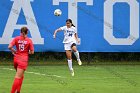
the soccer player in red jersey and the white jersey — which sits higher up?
the soccer player in red jersey

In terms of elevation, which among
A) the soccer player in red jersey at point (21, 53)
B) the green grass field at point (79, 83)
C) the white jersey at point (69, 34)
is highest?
the soccer player in red jersey at point (21, 53)

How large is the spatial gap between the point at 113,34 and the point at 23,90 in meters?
13.1

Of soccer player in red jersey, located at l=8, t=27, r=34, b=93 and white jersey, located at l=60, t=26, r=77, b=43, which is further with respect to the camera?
white jersey, located at l=60, t=26, r=77, b=43

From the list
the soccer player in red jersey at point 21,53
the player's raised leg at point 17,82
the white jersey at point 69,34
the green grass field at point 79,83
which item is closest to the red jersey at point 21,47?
the soccer player in red jersey at point 21,53

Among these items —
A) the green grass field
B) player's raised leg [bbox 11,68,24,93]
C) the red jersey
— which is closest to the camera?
player's raised leg [bbox 11,68,24,93]

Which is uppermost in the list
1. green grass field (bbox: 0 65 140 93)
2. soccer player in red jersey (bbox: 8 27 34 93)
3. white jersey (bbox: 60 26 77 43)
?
soccer player in red jersey (bbox: 8 27 34 93)

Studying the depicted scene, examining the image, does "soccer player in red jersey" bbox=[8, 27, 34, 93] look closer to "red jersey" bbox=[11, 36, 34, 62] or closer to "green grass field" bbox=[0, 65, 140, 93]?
"red jersey" bbox=[11, 36, 34, 62]

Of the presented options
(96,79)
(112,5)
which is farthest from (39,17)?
(96,79)

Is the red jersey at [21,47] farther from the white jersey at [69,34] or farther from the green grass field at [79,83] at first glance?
the white jersey at [69,34]

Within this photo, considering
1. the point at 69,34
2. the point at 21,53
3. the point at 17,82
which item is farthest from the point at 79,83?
the point at 17,82

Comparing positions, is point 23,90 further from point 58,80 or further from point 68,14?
point 68,14

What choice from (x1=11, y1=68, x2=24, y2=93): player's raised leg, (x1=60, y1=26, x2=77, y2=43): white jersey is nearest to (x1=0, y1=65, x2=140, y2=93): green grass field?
(x1=60, y1=26, x2=77, y2=43): white jersey

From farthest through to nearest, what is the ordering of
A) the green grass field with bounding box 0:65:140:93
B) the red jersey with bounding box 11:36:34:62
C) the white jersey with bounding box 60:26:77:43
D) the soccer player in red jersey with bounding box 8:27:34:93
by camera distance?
the white jersey with bounding box 60:26:77:43 → the green grass field with bounding box 0:65:140:93 → the red jersey with bounding box 11:36:34:62 → the soccer player in red jersey with bounding box 8:27:34:93

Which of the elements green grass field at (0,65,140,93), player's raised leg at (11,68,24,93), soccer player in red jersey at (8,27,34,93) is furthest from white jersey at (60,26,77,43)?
player's raised leg at (11,68,24,93)
